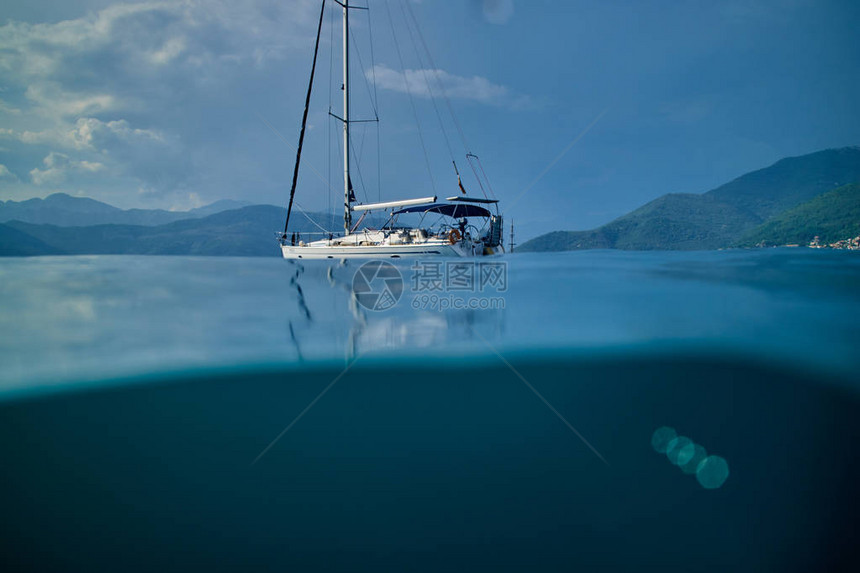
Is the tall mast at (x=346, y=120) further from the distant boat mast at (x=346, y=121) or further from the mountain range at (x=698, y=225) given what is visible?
the mountain range at (x=698, y=225)

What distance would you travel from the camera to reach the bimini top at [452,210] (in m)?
29.5

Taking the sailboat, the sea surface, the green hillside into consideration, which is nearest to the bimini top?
the sailboat

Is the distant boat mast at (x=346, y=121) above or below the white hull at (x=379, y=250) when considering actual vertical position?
above

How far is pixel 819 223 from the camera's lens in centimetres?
7938

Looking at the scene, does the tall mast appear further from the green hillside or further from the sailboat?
the green hillside

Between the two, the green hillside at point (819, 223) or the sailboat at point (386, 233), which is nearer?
the sailboat at point (386, 233)

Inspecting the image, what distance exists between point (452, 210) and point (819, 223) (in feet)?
309

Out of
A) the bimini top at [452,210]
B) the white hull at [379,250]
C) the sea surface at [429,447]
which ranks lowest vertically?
the sea surface at [429,447]

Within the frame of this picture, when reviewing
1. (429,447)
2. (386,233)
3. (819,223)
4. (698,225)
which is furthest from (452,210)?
(698,225)

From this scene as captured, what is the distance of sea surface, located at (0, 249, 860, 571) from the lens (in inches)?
90.4

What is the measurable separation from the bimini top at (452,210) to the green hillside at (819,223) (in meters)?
70.9

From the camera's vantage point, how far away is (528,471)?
3.06 m

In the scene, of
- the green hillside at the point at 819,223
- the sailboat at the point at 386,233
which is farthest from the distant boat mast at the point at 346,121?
the green hillside at the point at 819,223

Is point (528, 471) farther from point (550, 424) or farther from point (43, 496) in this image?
point (43, 496)
